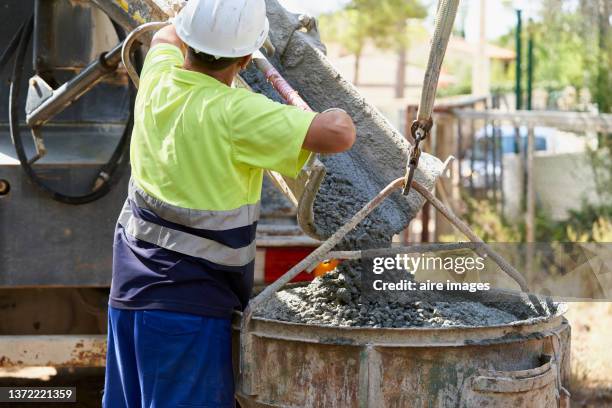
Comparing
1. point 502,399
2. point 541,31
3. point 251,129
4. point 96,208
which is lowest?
point 502,399

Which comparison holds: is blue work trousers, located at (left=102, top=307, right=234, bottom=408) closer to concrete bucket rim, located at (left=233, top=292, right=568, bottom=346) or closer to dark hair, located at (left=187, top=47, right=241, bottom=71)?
concrete bucket rim, located at (left=233, top=292, right=568, bottom=346)

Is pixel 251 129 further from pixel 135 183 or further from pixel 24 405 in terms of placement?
pixel 24 405

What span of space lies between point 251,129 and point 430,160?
1.12 metres

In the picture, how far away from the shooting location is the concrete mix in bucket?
9.61 feet

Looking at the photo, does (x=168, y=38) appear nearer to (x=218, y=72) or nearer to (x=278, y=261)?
(x=218, y=72)

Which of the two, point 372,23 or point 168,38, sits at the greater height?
point 372,23

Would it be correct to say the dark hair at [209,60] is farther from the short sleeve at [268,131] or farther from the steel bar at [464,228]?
the steel bar at [464,228]

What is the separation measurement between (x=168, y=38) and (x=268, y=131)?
664 mm

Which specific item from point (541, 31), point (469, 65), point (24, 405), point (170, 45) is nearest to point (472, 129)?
point (541, 31)

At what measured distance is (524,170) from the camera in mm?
8461

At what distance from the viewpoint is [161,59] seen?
9.14ft

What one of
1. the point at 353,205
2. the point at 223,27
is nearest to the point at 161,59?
the point at 223,27

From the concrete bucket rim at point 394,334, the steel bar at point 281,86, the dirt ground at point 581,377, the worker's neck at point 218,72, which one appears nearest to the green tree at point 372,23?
the dirt ground at point 581,377

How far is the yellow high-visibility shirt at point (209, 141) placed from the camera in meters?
2.47
